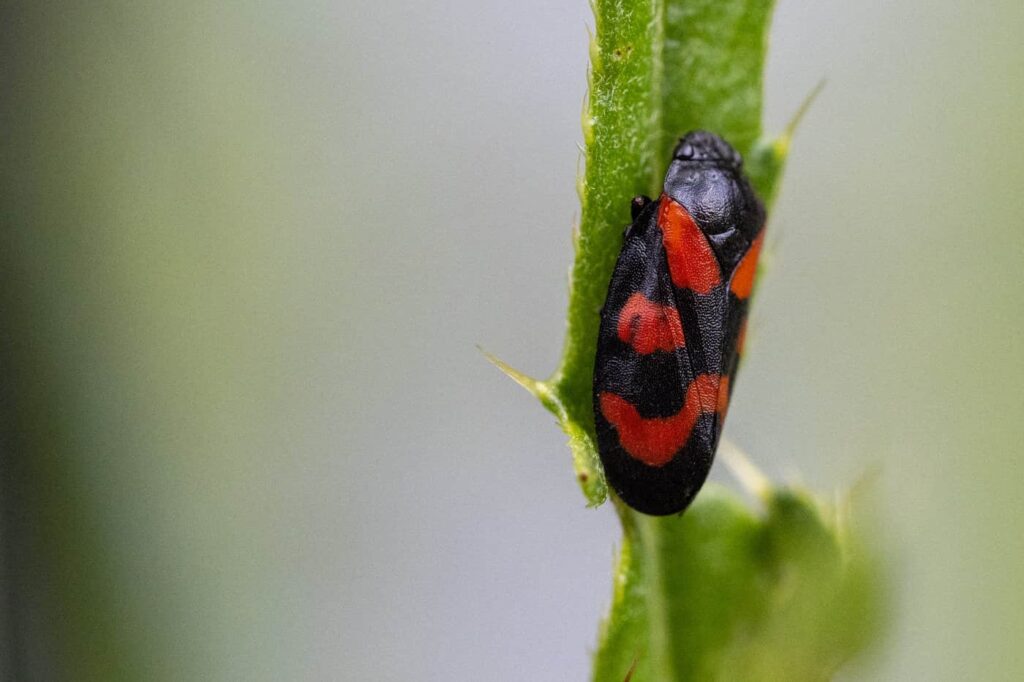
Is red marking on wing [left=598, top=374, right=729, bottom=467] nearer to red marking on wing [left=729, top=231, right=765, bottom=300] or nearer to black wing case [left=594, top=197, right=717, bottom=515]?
black wing case [left=594, top=197, right=717, bottom=515]

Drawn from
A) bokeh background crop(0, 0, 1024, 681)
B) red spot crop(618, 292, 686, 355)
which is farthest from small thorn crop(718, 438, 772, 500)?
bokeh background crop(0, 0, 1024, 681)

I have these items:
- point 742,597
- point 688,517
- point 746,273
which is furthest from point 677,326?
point 742,597

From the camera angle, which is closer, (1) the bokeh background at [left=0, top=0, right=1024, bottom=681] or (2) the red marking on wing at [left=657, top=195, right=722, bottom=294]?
(2) the red marking on wing at [left=657, top=195, right=722, bottom=294]

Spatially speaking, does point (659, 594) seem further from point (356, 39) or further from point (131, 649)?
point (356, 39)

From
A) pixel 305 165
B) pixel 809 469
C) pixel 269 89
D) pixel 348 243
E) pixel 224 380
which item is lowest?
pixel 809 469

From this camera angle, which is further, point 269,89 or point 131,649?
point 269,89

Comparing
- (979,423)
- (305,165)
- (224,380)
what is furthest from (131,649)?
(979,423)
